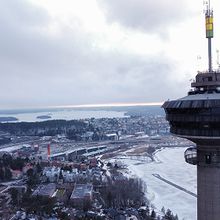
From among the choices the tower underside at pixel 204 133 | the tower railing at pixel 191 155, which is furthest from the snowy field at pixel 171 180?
the tower underside at pixel 204 133

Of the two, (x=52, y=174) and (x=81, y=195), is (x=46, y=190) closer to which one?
(x=81, y=195)

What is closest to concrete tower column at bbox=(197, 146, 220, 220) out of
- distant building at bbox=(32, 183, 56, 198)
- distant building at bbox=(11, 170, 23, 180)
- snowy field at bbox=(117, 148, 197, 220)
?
snowy field at bbox=(117, 148, 197, 220)

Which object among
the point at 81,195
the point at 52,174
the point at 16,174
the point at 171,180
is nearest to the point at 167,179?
the point at 171,180

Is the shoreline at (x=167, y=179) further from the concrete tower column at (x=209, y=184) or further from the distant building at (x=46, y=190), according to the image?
the concrete tower column at (x=209, y=184)

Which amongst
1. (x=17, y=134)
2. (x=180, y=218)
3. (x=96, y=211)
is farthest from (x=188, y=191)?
(x=17, y=134)

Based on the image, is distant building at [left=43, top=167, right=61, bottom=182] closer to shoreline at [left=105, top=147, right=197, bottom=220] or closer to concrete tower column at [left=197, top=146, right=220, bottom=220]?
shoreline at [left=105, top=147, right=197, bottom=220]

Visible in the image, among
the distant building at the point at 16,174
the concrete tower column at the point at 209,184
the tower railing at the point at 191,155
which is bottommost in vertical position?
the distant building at the point at 16,174
